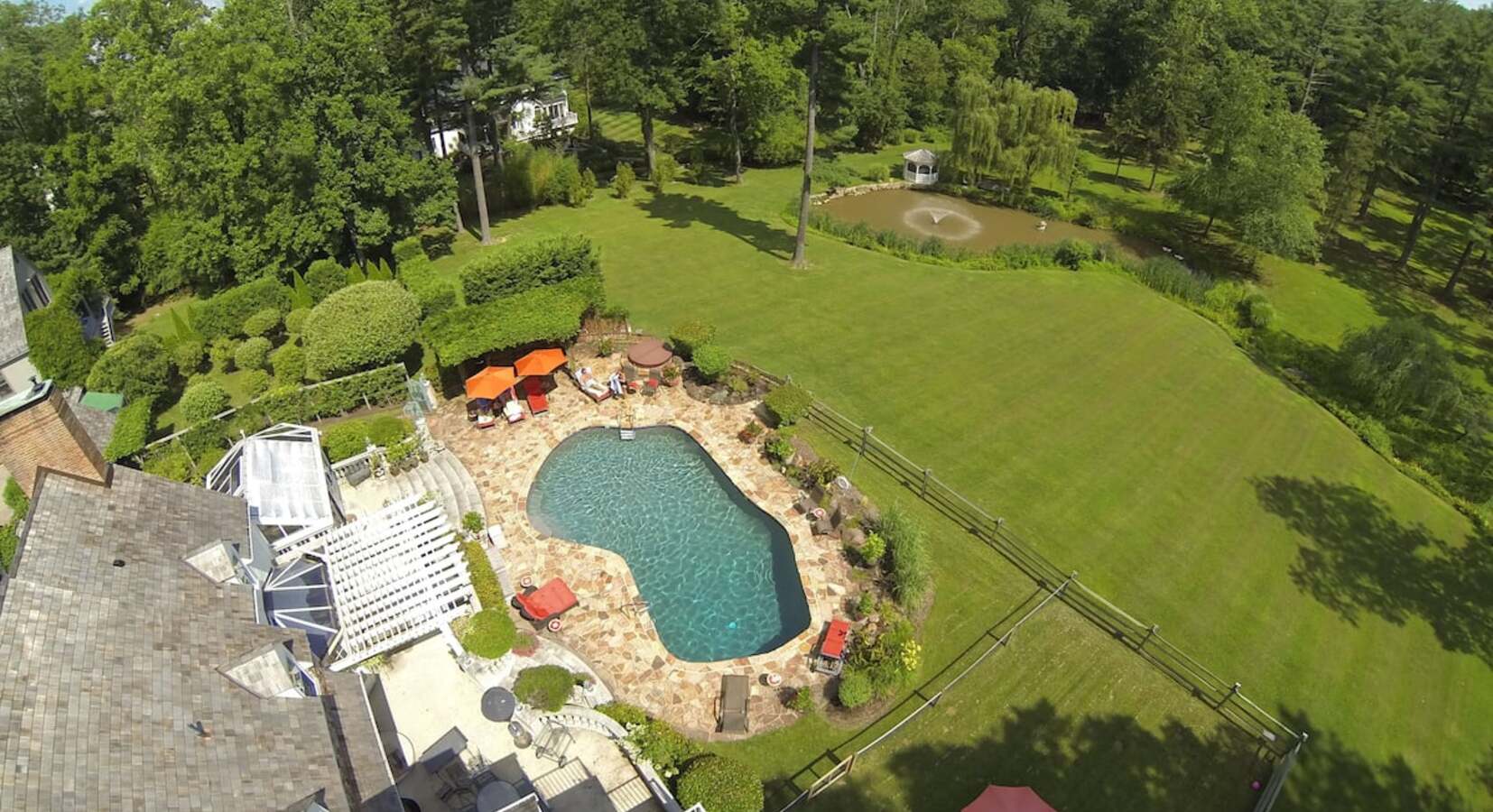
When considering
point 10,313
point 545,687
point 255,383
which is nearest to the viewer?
point 545,687

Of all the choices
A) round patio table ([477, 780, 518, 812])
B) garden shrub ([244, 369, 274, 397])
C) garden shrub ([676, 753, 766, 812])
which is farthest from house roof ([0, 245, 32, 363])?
garden shrub ([676, 753, 766, 812])

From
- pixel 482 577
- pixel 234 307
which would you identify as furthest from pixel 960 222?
pixel 234 307

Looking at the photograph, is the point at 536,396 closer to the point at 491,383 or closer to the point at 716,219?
the point at 491,383

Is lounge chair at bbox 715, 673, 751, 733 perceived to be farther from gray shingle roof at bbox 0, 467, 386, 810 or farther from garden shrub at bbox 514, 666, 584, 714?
gray shingle roof at bbox 0, 467, 386, 810

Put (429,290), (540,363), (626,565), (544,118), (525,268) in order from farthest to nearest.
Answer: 1. (544,118)
2. (429,290)
3. (525,268)
4. (540,363)
5. (626,565)

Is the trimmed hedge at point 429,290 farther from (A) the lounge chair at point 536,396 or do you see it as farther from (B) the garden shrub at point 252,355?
(B) the garden shrub at point 252,355

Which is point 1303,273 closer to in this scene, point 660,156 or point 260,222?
point 660,156
